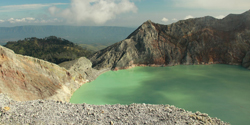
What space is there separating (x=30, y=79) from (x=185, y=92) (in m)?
15.8

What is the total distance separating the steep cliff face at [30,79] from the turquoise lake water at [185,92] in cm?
188

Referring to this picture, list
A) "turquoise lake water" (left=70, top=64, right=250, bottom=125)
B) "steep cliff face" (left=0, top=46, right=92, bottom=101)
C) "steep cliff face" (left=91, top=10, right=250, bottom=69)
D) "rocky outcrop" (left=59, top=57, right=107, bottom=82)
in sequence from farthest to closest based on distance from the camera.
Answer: "steep cliff face" (left=91, top=10, right=250, bottom=69), "rocky outcrop" (left=59, top=57, right=107, bottom=82), "turquoise lake water" (left=70, top=64, right=250, bottom=125), "steep cliff face" (left=0, top=46, right=92, bottom=101)

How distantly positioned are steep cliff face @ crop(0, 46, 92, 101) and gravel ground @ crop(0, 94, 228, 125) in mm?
2700

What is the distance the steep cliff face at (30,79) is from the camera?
14.1 meters

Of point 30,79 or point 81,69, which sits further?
point 81,69

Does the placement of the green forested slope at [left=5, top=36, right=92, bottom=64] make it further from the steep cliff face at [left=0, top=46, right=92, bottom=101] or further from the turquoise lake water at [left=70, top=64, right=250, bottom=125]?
the steep cliff face at [left=0, top=46, right=92, bottom=101]

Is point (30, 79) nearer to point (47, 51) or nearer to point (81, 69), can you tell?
point (81, 69)

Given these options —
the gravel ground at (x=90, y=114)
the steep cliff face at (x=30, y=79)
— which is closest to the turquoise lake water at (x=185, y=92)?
the steep cliff face at (x=30, y=79)

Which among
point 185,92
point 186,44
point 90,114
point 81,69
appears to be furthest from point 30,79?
point 186,44

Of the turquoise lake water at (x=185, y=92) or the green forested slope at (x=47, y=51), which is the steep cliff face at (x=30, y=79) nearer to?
the turquoise lake water at (x=185, y=92)

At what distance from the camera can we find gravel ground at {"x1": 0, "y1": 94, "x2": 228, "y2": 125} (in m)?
9.78

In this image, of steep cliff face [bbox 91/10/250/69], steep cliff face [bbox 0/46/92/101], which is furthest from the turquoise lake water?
steep cliff face [bbox 91/10/250/69]

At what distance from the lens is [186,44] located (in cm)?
3494

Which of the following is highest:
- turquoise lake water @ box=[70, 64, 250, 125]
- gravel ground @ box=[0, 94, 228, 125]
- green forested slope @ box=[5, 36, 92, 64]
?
green forested slope @ box=[5, 36, 92, 64]
